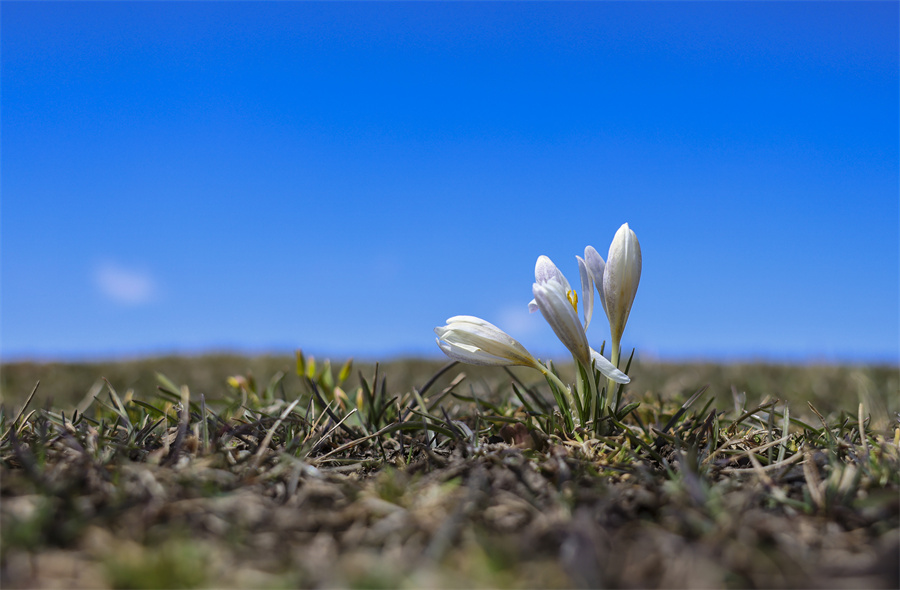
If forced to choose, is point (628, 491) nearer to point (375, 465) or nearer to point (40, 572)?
point (375, 465)

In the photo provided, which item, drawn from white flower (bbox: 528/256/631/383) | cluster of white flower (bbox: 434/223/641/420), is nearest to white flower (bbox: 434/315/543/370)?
cluster of white flower (bbox: 434/223/641/420)

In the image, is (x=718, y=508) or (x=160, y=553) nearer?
(x=160, y=553)

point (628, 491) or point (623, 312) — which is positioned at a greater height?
point (623, 312)

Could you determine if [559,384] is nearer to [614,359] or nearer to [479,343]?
[614,359]

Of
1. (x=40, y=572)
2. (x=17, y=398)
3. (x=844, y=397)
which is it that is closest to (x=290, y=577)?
(x=40, y=572)

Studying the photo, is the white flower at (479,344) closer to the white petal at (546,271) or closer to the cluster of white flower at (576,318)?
the cluster of white flower at (576,318)

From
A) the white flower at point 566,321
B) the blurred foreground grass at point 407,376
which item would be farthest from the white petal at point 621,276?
the blurred foreground grass at point 407,376
